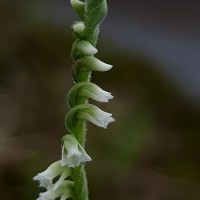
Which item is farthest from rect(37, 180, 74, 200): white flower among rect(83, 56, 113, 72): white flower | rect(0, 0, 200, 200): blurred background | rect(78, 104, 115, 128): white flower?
rect(0, 0, 200, 200): blurred background

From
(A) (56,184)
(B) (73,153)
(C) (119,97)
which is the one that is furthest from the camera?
(C) (119,97)

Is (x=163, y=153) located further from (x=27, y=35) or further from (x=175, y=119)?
(x=27, y=35)

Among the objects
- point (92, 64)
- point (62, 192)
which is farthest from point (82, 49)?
point (62, 192)

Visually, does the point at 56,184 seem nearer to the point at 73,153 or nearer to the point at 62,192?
the point at 62,192

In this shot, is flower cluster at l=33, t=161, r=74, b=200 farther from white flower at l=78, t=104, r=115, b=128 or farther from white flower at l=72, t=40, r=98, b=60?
white flower at l=72, t=40, r=98, b=60

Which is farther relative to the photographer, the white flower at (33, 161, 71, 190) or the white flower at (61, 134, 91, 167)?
the white flower at (33, 161, 71, 190)

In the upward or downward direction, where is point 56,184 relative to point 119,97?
downward

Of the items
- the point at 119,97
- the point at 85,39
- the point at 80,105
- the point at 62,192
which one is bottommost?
the point at 62,192

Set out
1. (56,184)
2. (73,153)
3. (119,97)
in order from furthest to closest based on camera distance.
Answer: (119,97)
(56,184)
(73,153)

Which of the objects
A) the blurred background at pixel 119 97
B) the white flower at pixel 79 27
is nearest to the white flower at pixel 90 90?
the white flower at pixel 79 27
